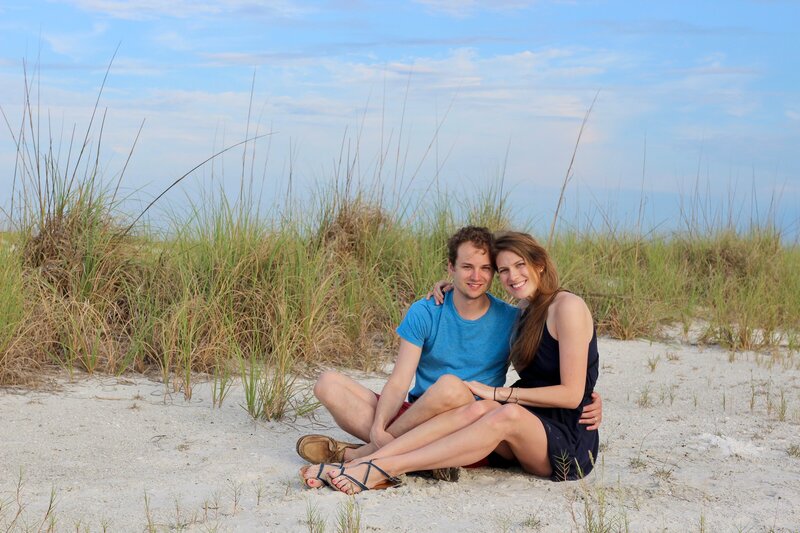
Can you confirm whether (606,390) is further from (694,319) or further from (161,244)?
(161,244)

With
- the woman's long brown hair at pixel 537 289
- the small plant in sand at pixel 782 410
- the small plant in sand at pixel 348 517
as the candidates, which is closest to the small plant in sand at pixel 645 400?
the small plant in sand at pixel 782 410

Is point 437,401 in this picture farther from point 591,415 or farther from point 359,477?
point 591,415

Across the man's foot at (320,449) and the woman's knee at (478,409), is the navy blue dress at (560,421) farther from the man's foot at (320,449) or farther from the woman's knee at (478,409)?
the man's foot at (320,449)

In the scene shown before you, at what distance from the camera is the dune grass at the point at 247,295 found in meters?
5.88

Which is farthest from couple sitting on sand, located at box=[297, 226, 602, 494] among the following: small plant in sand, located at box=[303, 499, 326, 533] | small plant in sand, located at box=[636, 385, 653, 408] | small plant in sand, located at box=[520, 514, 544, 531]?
small plant in sand, located at box=[636, 385, 653, 408]

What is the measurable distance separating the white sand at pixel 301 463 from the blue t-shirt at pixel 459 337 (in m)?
0.53

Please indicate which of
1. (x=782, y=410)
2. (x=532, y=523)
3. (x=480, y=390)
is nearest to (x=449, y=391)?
(x=480, y=390)

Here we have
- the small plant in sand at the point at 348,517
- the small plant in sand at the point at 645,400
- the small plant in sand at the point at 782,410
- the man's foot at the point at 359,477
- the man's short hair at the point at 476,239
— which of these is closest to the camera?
the small plant in sand at the point at 348,517

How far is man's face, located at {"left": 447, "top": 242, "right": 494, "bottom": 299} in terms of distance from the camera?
4.00 m

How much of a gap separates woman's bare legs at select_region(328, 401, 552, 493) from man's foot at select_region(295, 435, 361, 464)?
0.40 m

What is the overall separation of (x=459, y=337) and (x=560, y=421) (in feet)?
2.01

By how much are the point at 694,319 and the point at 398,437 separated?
578cm

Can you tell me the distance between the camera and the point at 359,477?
379 cm

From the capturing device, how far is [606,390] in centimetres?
634
